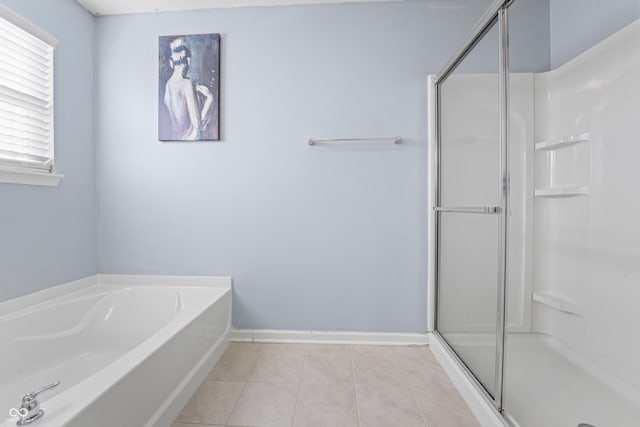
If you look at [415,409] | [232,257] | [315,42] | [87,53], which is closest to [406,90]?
[315,42]

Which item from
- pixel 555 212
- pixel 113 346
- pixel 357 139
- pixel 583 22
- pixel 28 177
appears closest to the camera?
pixel 583 22

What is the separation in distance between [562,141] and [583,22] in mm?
517

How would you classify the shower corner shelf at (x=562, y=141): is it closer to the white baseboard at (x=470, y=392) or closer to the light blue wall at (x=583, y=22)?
the light blue wall at (x=583, y=22)

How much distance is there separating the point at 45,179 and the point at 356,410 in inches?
81.0

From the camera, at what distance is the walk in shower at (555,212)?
1148 mm

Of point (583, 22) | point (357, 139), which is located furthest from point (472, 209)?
Result: point (583, 22)

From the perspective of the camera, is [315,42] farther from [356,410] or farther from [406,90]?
[356,410]

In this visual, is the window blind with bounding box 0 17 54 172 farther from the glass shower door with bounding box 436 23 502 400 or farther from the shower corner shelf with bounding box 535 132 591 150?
the shower corner shelf with bounding box 535 132 591 150

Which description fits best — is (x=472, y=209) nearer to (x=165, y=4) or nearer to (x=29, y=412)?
(x=29, y=412)

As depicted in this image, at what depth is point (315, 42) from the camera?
1.87 metres

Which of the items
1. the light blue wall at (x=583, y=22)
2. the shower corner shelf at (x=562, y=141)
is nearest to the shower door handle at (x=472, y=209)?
the shower corner shelf at (x=562, y=141)

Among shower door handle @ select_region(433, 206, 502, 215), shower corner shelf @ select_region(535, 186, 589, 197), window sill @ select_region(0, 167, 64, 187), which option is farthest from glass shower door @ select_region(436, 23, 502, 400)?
window sill @ select_region(0, 167, 64, 187)

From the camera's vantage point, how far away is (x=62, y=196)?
1.75 metres

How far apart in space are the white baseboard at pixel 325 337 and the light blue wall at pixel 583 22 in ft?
5.55
